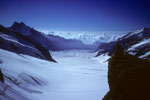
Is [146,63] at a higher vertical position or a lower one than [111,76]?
higher

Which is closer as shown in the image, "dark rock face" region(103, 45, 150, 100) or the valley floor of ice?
"dark rock face" region(103, 45, 150, 100)

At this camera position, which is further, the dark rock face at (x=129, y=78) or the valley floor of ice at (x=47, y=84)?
the valley floor of ice at (x=47, y=84)

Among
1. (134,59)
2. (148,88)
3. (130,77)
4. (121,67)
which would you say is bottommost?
(148,88)

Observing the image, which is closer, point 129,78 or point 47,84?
point 129,78

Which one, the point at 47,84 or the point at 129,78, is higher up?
the point at 47,84

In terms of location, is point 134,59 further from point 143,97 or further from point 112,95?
point 112,95

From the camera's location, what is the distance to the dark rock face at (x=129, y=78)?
830 cm

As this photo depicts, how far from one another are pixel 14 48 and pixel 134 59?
58752 millimetres

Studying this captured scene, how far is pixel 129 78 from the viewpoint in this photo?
351 inches

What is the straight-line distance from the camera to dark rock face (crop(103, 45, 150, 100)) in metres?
8.30

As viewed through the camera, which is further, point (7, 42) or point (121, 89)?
point (7, 42)

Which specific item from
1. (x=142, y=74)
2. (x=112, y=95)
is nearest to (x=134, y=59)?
(x=142, y=74)

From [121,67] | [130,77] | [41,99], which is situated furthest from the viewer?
[41,99]

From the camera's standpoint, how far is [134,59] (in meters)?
10.2
